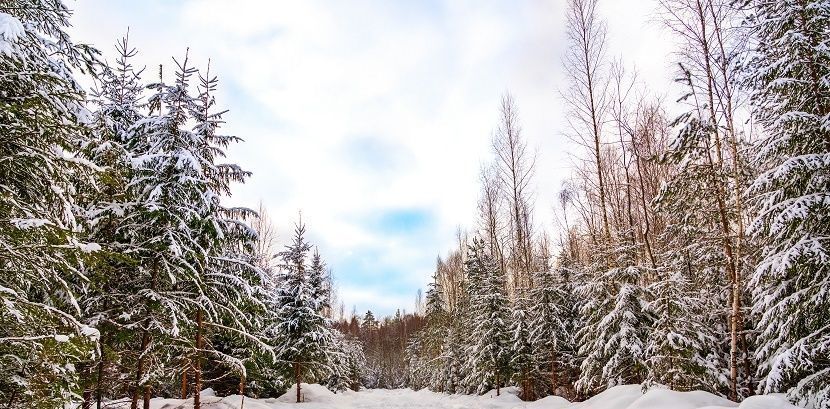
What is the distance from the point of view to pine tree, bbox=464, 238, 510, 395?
21.5 m

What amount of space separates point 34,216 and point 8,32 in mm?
2260

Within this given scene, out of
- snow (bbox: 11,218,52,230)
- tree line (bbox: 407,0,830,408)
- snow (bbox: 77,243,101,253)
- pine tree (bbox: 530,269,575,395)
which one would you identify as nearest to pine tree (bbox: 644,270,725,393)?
tree line (bbox: 407,0,830,408)

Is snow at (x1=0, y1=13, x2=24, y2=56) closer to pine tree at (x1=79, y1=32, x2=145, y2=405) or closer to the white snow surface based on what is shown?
pine tree at (x1=79, y1=32, x2=145, y2=405)

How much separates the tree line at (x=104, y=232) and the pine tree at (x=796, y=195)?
34.7ft

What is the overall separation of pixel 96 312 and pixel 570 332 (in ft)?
62.7

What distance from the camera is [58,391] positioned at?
538 cm

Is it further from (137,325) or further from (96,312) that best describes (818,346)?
(96,312)

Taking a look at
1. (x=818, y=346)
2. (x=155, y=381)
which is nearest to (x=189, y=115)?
(x=155, y=381)

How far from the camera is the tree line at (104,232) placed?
17.4ft

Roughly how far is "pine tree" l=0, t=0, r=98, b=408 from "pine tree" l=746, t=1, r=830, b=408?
10.7 meters

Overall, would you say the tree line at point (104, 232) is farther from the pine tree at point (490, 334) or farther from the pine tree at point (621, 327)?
the pine tree at point (490, 334)

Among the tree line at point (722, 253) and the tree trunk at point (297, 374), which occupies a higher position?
the tree line at point (722, 253)

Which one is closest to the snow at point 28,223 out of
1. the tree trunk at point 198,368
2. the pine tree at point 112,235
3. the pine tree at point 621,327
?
the pine tree at point 112,235

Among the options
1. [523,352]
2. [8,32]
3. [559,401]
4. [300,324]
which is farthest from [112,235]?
[523,352]
